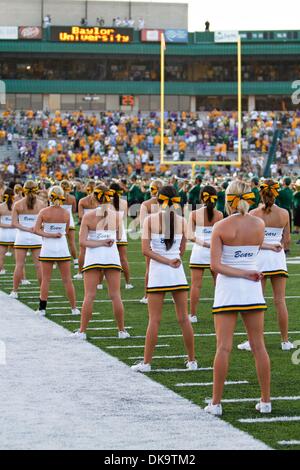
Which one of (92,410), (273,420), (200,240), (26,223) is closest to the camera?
(273,420)

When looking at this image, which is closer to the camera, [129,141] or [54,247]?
[54,247]

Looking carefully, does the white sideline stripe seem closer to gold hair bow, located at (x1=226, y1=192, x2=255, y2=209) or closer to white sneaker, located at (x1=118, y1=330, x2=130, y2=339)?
white sneaker, located at (x1=118, y1=330, x2=130, y2=339)

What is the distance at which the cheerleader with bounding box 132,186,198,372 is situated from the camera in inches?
309

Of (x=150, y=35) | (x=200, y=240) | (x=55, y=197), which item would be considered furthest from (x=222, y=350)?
(x=150, y=35)

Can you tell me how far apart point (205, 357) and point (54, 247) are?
297cm

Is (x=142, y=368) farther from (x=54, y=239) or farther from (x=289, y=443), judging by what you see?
(x=54, y=239)

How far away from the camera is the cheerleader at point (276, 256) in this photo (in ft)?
29.1

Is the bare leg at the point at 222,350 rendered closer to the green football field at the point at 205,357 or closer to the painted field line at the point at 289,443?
the green football field at the point at 205,357

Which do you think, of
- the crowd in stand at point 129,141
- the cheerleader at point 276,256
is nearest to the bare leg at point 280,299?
the cheerleader at point 276,256

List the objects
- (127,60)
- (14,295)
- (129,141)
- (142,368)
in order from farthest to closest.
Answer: (127,60) → (129,141) → (14,295) → (142,368)

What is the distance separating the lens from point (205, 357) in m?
8.61

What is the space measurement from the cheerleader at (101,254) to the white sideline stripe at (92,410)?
50cm

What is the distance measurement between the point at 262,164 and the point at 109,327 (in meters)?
33.4
